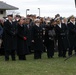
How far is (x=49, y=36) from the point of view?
741 inches

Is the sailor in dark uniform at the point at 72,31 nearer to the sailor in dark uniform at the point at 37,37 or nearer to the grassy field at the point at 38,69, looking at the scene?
the sailor in dark uniform at the point at 37,37

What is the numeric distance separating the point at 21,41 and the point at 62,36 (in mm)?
2254

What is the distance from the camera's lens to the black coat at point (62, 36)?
19.1 m

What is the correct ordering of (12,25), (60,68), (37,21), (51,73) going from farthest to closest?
(37,21)
(12,25)
(60,68)
(51,73)

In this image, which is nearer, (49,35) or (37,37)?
(37,37)

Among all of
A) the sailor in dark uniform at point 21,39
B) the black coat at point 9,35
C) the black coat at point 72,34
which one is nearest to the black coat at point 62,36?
the black coat at point 72,34

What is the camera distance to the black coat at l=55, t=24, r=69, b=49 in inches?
754

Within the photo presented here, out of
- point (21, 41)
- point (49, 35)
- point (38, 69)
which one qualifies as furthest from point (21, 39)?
point (38, 69)

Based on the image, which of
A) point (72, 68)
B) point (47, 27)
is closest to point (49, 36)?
point (47, 27)

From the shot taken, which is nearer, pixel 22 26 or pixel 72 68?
pixel 72 68

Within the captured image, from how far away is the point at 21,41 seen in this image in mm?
18000

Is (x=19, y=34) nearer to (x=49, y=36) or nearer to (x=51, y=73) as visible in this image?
(x=49, y=36)

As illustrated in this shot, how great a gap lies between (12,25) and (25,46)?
1336 millimetres

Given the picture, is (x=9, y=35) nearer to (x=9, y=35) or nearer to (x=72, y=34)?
(x=9, y=35)
